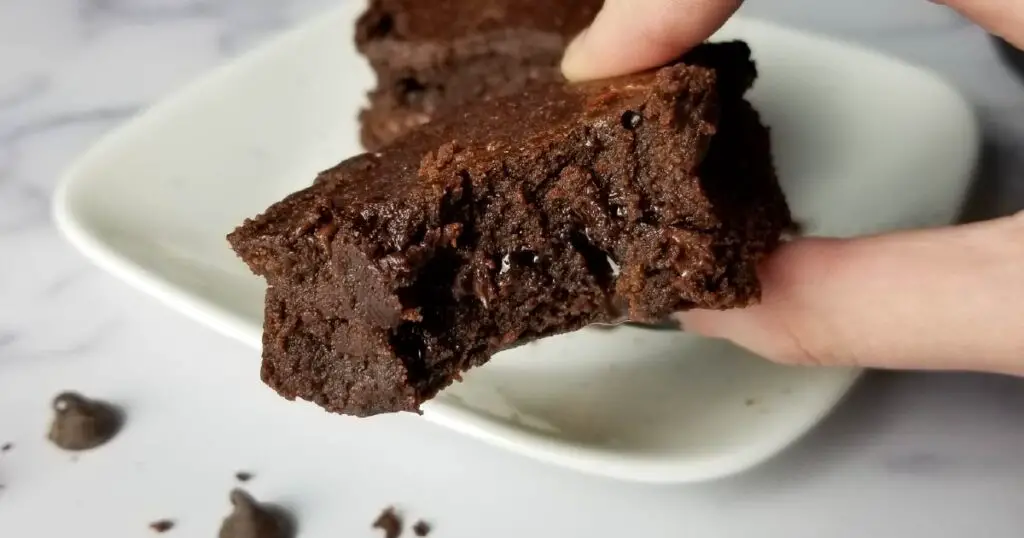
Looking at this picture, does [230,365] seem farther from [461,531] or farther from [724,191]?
[724,191]

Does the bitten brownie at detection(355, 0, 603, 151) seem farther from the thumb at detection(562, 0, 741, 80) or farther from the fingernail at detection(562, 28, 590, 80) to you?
the thumb at detection(562, 0, 741, 80)

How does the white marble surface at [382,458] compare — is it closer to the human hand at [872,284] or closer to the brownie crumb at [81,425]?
the brownie crumb at [81,425]

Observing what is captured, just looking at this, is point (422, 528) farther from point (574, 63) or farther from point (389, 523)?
point (574, 63)

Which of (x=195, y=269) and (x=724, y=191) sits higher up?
(x=724, y=191)

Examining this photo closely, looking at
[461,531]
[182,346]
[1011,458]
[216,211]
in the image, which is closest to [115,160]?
[216,211]

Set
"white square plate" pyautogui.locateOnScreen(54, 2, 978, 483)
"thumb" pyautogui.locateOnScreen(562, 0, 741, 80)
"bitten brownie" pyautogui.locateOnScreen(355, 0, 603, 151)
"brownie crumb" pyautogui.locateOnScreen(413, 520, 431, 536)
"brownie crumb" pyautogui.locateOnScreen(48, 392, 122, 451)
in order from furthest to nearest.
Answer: "bitten brownie" pyautogui.locateOnScreen(355, 0, 603, 151)
"brownie crumb" pyautogui.locateOnScreen(48, 392, 122, 451)
"brownie crumb" pyautogui.locateOnScreen(413, 520, 431, 536)
"white square plate" pyautogui.locateOnScreen(54, 2, 978, 483)
"thumb" pyautogui.locateOnScreen(562, 0, 741, 80)

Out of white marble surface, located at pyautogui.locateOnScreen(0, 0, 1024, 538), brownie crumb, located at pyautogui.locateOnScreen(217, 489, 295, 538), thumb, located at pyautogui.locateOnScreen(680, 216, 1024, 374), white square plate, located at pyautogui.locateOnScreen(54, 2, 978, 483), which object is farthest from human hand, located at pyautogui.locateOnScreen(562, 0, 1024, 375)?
brownie crumb, located at pyautogui.locateOnScreen(217, 489, 295, 538)

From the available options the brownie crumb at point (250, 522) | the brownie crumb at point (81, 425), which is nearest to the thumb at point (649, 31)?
the brownie crumb at point (250, 522)
